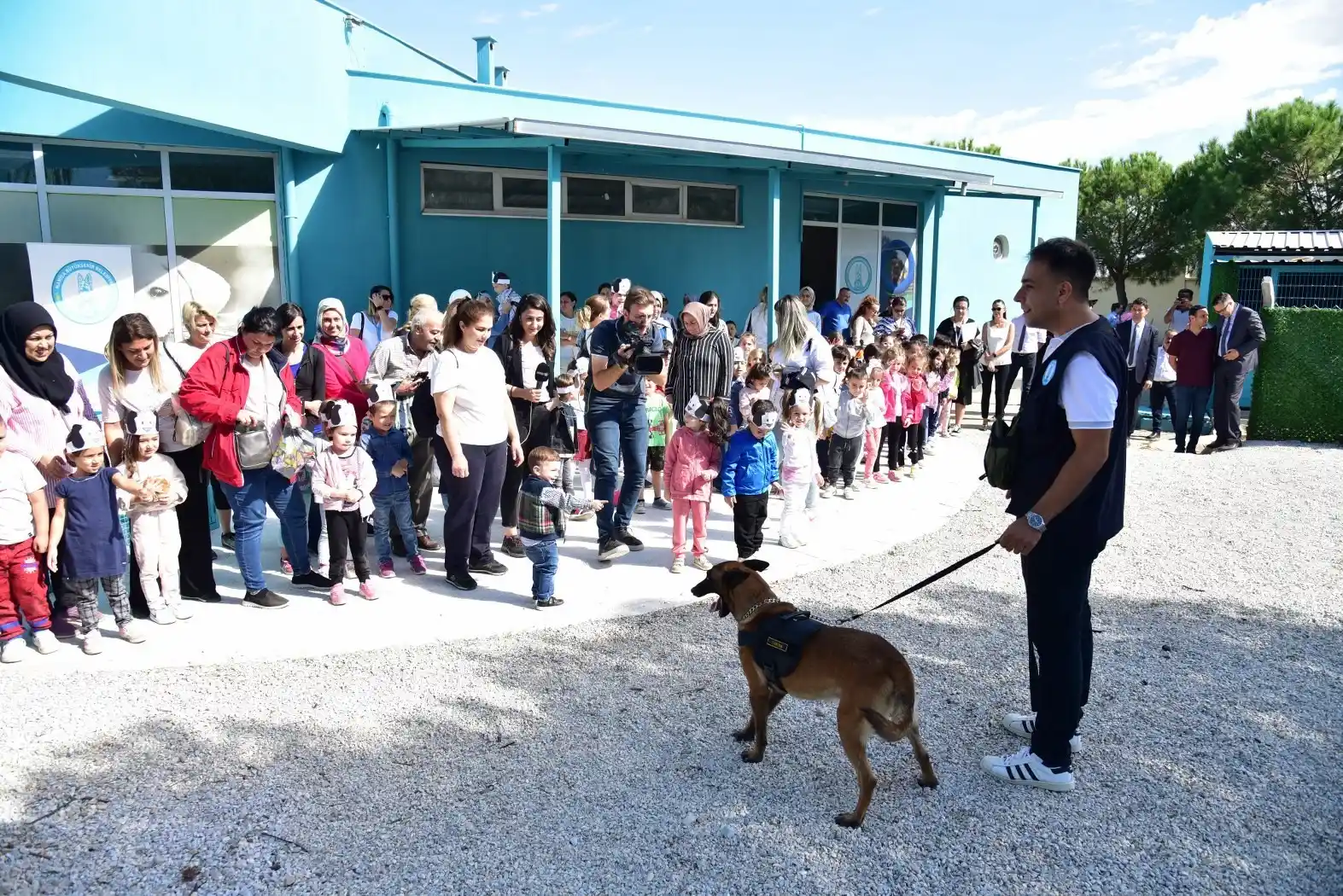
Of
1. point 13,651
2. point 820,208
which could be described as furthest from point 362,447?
point 820,208

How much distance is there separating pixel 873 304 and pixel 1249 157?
24.3 meters

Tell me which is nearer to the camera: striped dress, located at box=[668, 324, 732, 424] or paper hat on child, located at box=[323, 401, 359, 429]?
paper hat on child, located at box=[323, 401, 359, 429]

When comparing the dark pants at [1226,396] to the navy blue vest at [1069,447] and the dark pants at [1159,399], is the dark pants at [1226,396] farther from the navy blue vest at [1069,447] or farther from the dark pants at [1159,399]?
the navy blue vest at [1069,447]

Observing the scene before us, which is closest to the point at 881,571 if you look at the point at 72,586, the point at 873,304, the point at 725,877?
the point at 725,877

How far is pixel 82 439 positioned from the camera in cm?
446

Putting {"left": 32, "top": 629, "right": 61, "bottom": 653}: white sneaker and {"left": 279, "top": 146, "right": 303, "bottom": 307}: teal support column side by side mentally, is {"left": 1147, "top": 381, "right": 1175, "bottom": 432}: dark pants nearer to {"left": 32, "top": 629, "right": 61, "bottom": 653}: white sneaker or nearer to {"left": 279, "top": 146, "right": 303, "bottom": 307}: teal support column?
{"left": 279, "top": 146, "right": 303, "bottom": 307}: teal support column

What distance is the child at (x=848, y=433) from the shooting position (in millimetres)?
7660

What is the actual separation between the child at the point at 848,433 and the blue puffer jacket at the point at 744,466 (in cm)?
198

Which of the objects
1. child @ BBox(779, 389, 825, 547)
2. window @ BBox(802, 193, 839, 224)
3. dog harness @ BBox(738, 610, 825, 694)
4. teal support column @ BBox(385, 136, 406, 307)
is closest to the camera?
dog harness @ BBox(738, 610, 825, 694)

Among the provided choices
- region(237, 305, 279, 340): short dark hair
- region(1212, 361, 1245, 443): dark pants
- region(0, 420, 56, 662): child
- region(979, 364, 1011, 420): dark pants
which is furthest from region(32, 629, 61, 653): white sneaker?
region(1212, 361, 1245, 443): dark pants

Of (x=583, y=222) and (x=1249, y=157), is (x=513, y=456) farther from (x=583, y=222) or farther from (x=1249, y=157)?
(x=1249, y=157)

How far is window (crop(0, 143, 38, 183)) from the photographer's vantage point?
8.76m

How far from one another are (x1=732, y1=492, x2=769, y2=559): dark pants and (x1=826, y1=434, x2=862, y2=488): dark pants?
2.03 metres

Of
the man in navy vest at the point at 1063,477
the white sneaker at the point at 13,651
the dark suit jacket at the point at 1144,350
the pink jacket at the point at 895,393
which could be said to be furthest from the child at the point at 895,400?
the white sneaker at the point at 13,651
